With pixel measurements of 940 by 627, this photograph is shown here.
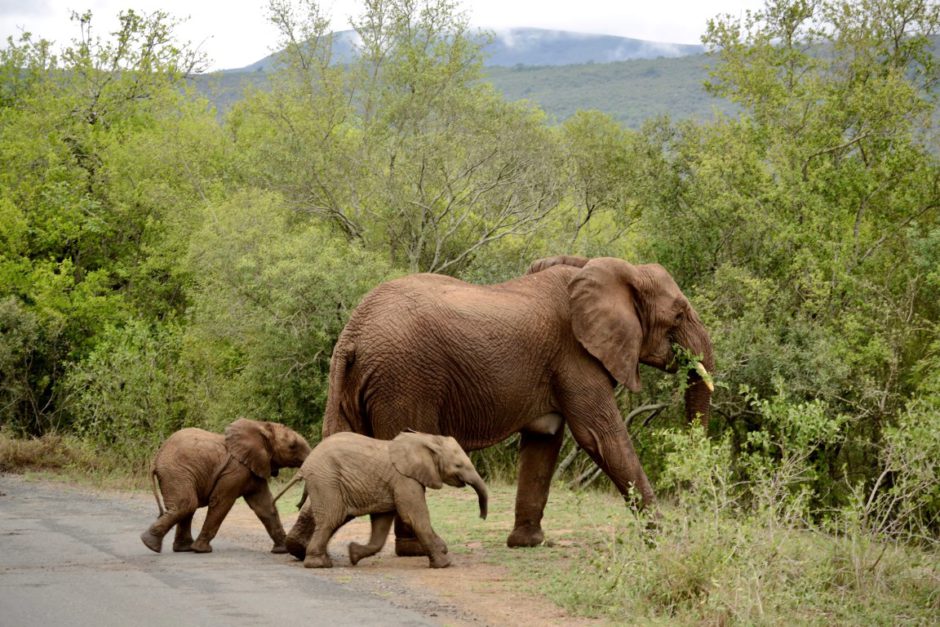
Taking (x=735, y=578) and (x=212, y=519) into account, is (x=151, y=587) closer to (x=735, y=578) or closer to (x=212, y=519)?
(x=212, y=519)

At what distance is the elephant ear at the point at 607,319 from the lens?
11492 mm

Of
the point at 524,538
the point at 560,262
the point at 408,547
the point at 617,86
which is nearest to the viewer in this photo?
the point at 408,547

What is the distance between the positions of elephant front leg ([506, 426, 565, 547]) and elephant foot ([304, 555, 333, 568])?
2231 millimetres

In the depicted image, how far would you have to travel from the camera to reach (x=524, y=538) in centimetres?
1191

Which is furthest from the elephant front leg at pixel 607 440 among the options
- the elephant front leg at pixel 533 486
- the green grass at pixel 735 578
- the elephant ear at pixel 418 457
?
the elephant ear at pixel 418 457

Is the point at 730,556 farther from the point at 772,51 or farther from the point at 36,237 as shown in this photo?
the point at 36,237

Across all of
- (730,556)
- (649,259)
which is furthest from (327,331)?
(730,556)

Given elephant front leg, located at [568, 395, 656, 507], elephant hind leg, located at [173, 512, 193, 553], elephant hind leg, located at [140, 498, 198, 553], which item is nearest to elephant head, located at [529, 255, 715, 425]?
elephant front leg, located at [568, 395, 656, 507]

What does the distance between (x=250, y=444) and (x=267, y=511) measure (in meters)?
0.73

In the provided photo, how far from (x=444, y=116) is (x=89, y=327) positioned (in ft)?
29.4

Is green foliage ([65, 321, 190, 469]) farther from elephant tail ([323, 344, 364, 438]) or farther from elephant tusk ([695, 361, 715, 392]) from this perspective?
elephant tusk ([695, 361, 715, 392])

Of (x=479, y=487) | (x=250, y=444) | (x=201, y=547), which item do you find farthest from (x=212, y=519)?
(x=479, y=487)

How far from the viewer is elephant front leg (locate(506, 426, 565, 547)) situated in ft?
39.1

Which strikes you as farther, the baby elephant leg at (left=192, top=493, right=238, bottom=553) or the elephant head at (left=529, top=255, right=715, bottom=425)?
the elephant head at (left=529, top=255, right=715, bottom=425)
